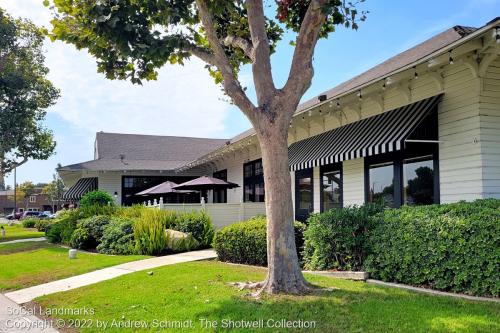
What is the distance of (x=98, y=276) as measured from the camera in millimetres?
11094

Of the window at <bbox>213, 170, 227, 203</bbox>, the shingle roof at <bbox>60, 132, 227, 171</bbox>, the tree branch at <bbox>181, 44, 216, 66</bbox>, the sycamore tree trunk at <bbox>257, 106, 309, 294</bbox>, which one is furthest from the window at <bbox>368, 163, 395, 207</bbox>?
the shingle roof at <bbox>60, 132, 227, 171</bbox>

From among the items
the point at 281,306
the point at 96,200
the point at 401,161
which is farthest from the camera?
the point at 96,200

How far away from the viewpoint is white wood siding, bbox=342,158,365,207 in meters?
13.3

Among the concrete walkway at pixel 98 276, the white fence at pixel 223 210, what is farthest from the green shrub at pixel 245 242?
the white fence at pixel 223 210

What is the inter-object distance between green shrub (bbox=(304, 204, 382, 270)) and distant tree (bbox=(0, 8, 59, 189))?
24141mm

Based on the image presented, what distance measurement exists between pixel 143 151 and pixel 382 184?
74.9 feet

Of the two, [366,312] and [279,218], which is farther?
[279,218]

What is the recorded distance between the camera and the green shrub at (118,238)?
50.8ft

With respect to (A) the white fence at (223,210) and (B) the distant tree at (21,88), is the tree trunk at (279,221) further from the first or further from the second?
(B) the distant tree at (21,88)

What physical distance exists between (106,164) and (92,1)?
811 inches

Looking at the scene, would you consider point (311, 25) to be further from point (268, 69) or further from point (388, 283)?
point (388, 283)

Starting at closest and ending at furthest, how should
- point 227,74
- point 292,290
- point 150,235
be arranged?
point 292,290 < point 227,74 < point 150,235

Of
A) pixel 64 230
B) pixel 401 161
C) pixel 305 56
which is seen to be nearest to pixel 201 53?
pixel 305 56

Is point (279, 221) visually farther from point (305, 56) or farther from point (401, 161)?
point (401, 161)
